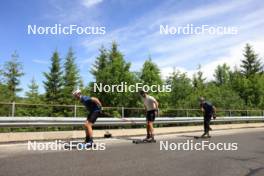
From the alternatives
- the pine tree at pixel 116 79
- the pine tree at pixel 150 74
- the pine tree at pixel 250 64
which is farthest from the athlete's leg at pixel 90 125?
the pine tree at pixel 250 64

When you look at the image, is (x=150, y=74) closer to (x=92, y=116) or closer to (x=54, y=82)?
(x=54, y=82)

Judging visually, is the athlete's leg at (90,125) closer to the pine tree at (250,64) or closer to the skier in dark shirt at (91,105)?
the skier in dark shirt at (91,105)

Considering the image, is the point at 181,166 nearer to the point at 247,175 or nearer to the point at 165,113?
Result: the point at 247,175

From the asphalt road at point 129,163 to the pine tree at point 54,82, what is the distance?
4922 centimetres

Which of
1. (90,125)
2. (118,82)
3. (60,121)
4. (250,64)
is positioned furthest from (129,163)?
(250,64)

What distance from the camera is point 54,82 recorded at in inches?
2307

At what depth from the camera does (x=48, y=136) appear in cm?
1160

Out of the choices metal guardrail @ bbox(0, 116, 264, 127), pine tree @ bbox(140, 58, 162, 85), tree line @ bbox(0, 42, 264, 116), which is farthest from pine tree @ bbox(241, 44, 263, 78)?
metal guardrail @ bbox(0, 116, 264, 127)

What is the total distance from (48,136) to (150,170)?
6.13 m

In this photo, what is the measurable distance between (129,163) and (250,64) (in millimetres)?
71968

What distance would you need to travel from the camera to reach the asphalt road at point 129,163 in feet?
19.8

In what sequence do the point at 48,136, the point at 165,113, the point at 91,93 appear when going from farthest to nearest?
1. the point at 91,93
2. the point at 165,113
3. the point at 48,136

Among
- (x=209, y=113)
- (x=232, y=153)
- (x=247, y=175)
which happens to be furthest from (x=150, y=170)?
(x=209, y=113)

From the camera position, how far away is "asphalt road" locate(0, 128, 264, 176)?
6.03 m
